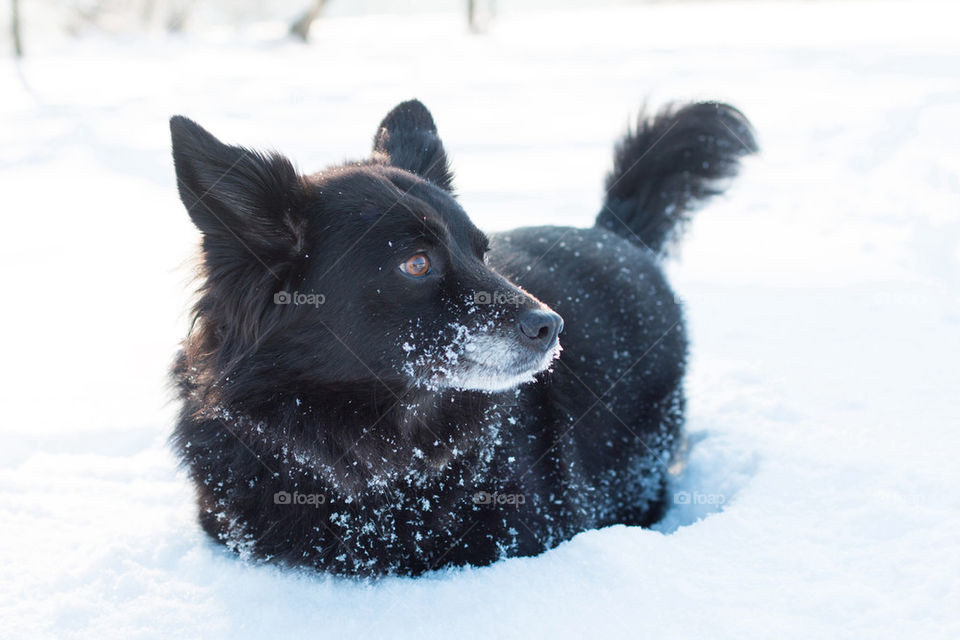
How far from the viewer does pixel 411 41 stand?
19734mm

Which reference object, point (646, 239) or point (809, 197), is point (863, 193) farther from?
point (646, 239)

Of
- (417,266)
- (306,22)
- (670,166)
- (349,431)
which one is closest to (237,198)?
(417,266)

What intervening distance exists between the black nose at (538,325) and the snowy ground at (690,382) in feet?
2.41

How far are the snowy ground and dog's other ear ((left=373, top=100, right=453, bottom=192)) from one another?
0.69 meters

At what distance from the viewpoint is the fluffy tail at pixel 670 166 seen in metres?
4.10

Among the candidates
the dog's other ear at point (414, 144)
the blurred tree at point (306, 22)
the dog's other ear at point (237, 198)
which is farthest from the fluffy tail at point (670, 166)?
the blurred tree at point (306, 22)

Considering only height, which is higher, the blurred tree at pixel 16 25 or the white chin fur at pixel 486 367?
the white chin fur at pixel 486 367

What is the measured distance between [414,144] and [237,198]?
1129mm

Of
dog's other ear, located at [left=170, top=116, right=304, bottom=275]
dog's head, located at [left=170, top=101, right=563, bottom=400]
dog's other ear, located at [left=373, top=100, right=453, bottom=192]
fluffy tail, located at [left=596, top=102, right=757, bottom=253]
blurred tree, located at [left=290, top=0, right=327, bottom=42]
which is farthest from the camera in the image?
blurred tree, located at [left=290, top=0, right=327, bottom=42]

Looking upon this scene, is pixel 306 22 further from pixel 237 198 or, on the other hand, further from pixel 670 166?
pixel 237 198

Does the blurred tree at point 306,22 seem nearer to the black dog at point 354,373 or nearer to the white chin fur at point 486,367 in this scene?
the black dog at point 354,373

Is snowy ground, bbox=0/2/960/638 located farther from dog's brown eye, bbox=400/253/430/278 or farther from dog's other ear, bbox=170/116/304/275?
dog's brown eye, bbox=400/253/430/278

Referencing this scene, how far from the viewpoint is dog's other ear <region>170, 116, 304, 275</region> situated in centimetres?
206

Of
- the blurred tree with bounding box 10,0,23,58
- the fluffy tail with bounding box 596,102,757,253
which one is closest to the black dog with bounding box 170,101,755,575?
the fluffy tail with bounding box 596,102,757,253
